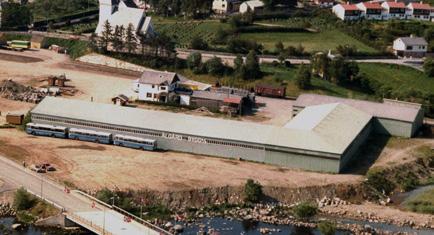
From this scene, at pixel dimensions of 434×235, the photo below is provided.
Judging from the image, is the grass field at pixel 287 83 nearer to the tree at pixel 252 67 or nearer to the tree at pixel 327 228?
the tree at pixel 252 67

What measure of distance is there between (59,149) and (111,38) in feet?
133

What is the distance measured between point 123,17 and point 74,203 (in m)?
60.4

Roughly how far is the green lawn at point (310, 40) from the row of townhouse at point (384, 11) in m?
10.5

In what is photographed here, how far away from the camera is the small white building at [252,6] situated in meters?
137

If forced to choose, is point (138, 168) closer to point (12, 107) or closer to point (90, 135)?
point (90, 135)

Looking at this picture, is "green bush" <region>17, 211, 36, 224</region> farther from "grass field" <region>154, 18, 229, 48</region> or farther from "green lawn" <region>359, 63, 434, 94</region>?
"grass field" <region>154, 18, 229, 48</region>

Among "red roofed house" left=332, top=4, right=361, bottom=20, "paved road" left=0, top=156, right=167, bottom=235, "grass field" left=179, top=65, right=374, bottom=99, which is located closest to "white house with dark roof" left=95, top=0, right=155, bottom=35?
"grass field" left=179, top=65, right=374, bottom=99

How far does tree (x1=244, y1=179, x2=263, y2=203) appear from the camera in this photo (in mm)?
62094

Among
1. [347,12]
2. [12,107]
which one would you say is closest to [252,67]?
[12,107]

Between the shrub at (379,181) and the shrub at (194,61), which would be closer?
the shrub at (379,181)

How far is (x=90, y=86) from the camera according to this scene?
315 ft

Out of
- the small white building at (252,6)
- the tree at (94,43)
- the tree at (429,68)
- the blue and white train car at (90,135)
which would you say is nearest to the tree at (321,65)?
the tree at (429,68)

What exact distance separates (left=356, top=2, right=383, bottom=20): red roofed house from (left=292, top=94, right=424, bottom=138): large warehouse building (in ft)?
177

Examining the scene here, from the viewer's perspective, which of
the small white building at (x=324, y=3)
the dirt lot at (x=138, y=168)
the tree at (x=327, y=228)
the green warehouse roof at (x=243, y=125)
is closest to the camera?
the tree at (x=327, y=228)
